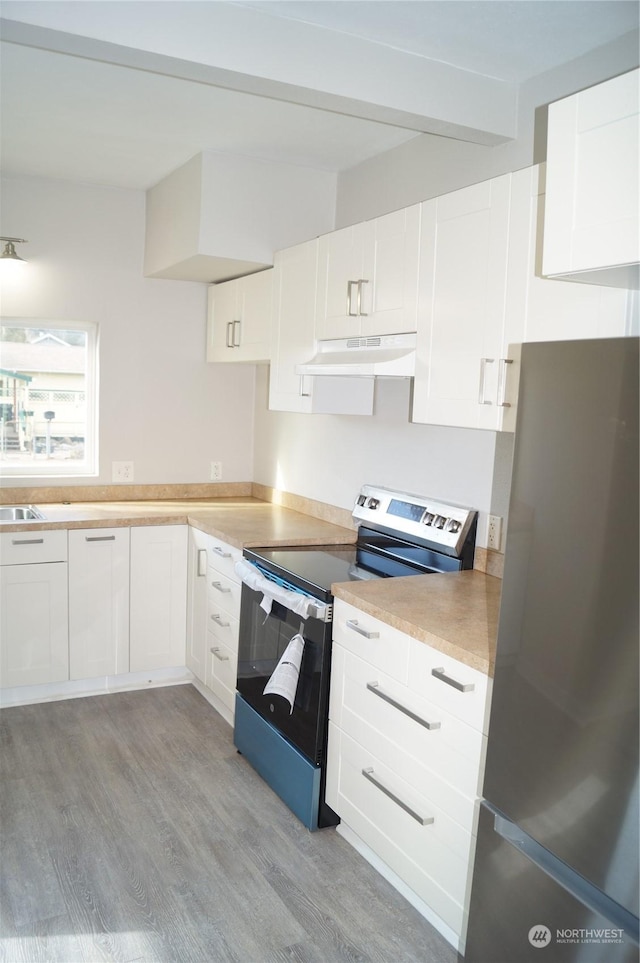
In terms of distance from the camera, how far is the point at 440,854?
2104 mm

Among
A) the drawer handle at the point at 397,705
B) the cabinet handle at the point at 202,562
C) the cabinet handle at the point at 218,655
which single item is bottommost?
the cabinet handle at the point at 218,655

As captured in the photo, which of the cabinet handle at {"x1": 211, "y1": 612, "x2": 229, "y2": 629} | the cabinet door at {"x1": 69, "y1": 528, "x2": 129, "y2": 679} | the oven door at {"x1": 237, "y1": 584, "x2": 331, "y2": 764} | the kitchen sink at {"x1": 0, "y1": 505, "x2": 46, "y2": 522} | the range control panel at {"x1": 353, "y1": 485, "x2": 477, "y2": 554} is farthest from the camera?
the kitchen sink at {"x1": 0, "y1": 505, "x2": 46, "y2": 522}

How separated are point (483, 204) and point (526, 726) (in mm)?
1508

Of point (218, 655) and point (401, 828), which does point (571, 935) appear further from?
point (218, 655)

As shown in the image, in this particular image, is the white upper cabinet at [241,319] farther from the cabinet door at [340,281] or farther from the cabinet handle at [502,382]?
the cabinet handle at [502,382]

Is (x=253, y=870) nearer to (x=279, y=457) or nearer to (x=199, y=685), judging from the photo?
(x=199, y=685)

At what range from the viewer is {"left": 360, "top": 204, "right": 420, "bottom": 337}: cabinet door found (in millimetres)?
2635

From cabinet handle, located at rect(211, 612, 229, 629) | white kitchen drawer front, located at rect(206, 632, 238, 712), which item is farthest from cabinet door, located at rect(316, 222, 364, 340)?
white kitchen drawer front, located at rect(206, 632, 238, 712)

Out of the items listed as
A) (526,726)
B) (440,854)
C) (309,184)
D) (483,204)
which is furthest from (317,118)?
(440,854)

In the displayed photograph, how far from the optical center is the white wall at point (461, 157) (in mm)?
2281

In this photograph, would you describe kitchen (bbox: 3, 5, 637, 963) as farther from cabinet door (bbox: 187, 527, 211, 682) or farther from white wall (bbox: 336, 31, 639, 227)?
cabinet door (bbox: 187, 527, 211, 682)

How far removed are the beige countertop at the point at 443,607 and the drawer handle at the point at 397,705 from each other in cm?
21

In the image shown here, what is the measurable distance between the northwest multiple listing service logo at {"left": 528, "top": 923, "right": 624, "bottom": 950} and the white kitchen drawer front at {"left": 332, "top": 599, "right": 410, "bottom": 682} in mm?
724

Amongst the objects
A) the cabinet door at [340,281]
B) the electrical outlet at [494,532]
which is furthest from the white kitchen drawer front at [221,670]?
the cabinet door at [340,281]
